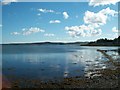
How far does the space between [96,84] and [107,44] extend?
117151 mm

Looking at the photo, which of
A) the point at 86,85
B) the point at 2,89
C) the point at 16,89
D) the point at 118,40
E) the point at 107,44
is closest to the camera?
the point at 2,89

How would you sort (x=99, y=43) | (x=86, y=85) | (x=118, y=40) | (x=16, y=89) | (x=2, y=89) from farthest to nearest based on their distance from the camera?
(x=99, y=43) → (x=118, y=40) → (x=86, y=85) → (x=16, y=89) → (x=2, y=89)

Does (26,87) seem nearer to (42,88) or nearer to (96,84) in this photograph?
(42,88)

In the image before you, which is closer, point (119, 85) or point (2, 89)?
point (2, 89)

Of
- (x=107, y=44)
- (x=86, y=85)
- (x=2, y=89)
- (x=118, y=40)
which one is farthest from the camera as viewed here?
(x=107, y=44)

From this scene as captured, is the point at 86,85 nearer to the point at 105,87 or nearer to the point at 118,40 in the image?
the point at 105,87

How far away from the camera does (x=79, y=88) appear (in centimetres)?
1551

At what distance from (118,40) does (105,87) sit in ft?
315

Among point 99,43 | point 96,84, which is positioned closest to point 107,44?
point 99,43

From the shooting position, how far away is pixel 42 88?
1561 cm

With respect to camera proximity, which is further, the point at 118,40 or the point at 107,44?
the point at 107,44

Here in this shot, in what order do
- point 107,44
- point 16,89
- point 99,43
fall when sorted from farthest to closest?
point 99,43 < point 107,44 < point 16,89

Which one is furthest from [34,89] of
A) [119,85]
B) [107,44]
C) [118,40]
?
[107,44]

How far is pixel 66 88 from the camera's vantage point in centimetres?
1549
